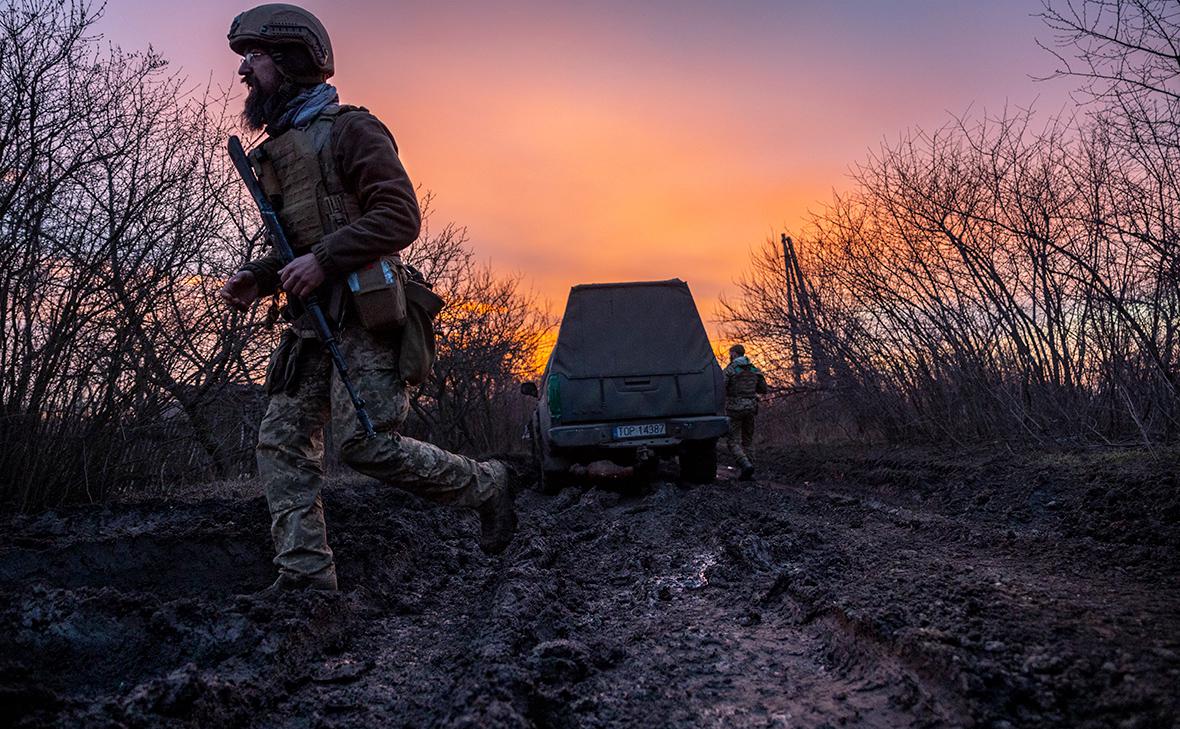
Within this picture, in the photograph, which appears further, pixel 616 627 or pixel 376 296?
pixel 376 296

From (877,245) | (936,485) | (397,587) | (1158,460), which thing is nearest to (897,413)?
(877,245)

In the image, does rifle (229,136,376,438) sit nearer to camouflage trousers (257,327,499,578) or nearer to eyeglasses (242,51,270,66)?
camouflage trousers (257,327,499,578)

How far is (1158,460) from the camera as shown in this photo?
6316 millimetres

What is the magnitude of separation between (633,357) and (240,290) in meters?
5.76

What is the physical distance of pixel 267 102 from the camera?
365cm

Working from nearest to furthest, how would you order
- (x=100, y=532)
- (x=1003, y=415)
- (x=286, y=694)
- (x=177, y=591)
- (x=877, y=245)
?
(x=286, y=694)
(x=177, y=591)
(x=100, y=532)
(x=1003, y=415)
(x=877, y=245)

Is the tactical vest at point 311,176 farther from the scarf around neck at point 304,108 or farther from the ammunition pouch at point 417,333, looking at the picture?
the ammunition pouch at point 417,333

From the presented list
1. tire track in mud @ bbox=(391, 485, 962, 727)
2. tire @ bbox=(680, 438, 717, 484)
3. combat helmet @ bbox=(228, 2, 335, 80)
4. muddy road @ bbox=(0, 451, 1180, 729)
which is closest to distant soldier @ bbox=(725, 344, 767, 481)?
tire @ bbox=(680, 438, 717, 484)

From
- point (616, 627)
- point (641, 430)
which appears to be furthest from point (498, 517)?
point (641, 430)

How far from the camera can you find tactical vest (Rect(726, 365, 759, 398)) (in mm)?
12750

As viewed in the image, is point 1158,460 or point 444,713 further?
point 1158,460

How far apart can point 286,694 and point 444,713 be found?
58 cm

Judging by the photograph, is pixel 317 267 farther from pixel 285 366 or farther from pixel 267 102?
pixel 267 102

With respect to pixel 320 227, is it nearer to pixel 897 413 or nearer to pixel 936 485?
pixel 936 485
